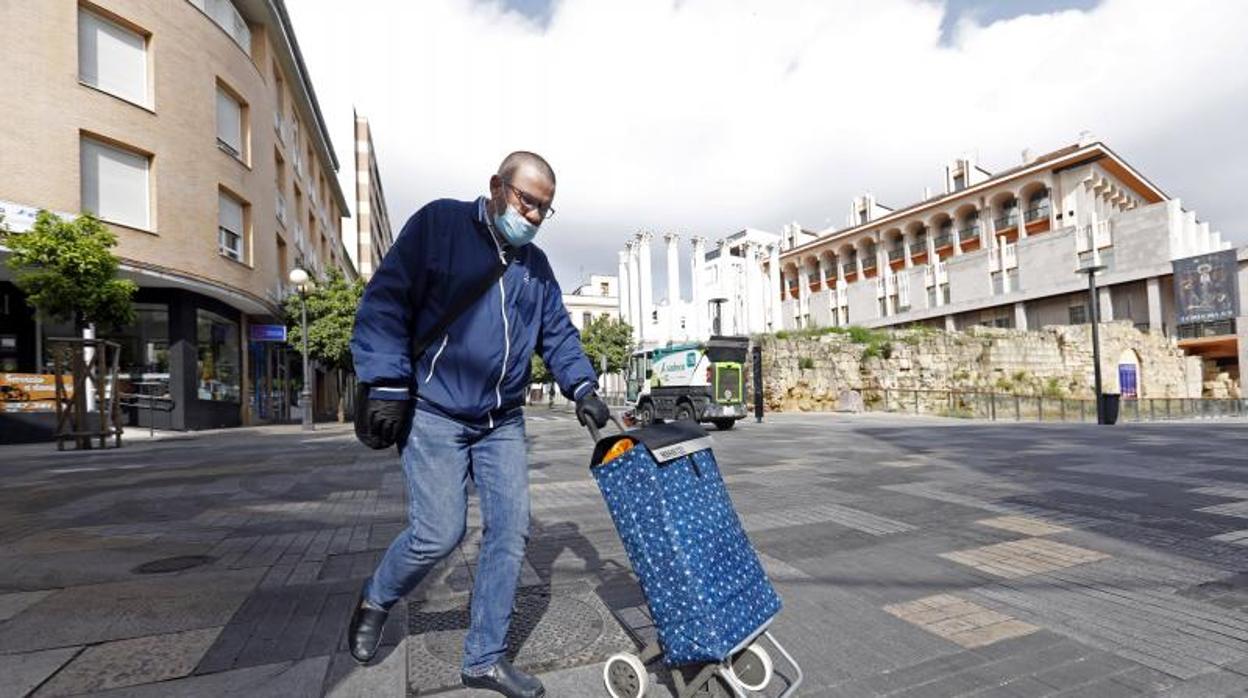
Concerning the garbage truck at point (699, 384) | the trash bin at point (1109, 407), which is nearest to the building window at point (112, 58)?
the garbage truck at point (699, 384)

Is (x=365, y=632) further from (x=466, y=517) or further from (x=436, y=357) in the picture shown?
(x=436, y=357)

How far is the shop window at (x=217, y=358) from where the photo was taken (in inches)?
691

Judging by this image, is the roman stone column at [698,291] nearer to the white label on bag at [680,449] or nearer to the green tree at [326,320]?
the green tree at [326,320]

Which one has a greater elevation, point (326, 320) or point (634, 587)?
point (326, 320)

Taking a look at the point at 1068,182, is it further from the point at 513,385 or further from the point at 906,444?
the point at 513,385

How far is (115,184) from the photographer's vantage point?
14.9m

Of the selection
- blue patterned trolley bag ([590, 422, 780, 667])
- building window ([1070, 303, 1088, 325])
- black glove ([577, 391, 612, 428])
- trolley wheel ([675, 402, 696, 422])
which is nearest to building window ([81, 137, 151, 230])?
trolley wheel ([675, 402, 696, 422])

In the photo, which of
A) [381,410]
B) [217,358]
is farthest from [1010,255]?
[381,410]

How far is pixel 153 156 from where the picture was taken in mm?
15586

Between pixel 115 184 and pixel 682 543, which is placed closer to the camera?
pixel 682 543

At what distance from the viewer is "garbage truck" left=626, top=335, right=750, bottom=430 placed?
56.9 ft

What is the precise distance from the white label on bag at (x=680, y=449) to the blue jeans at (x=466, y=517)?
58 cm

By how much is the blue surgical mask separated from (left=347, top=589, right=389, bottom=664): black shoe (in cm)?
147

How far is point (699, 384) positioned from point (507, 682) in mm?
15977
